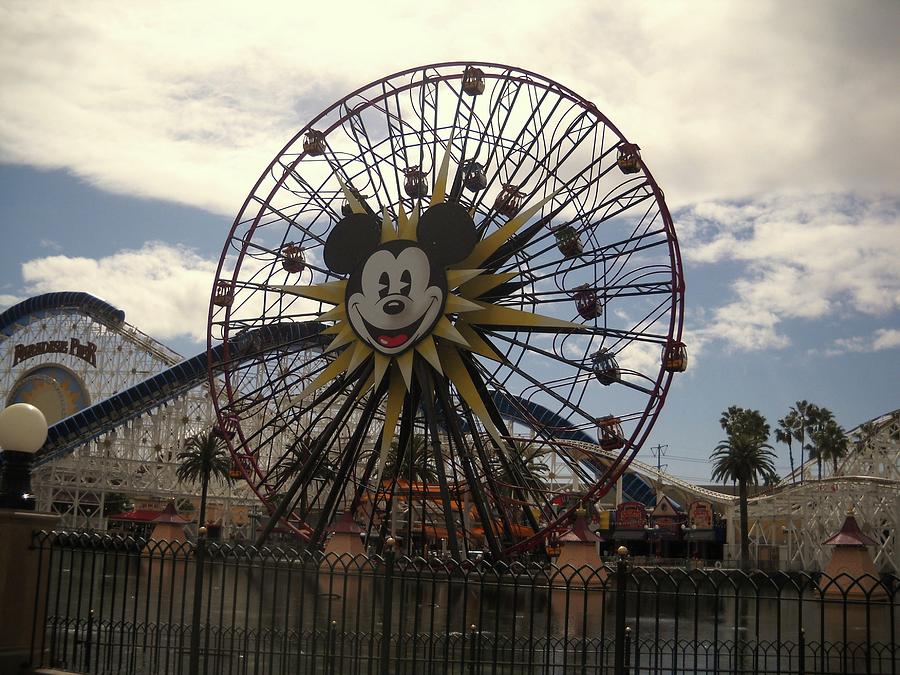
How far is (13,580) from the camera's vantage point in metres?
12.1

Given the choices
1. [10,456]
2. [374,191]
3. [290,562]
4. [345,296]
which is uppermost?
[374,191]

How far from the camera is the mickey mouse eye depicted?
93.6 feet

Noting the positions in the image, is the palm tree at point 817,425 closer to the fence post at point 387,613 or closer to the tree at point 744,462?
the tree at point 744,462

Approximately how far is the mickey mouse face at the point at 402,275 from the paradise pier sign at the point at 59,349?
58.4 metres

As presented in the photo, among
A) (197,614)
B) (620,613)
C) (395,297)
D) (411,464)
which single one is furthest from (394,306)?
(620,613)

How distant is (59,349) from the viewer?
84.1 metres

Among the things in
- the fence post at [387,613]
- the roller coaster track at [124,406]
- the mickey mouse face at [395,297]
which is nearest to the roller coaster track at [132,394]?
the roller coaster track at [124,406]

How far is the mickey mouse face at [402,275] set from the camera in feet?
91.4

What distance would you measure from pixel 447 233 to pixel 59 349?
64342mm

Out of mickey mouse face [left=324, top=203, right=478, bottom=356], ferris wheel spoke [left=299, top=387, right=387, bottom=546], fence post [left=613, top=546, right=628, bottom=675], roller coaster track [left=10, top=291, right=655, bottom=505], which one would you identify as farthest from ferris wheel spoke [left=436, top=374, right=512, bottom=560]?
roller coaster track [left=10, top=291, right=655, bottom=505]

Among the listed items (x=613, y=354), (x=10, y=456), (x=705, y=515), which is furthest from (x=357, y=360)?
(x=705, y=515)

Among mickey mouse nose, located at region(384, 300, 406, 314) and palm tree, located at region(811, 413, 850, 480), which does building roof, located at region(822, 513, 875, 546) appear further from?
palm tree, located at region(811, 413, 850, 480)

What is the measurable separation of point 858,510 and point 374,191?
40.0m

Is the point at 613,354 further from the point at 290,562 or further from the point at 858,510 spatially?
the point at 858,510
